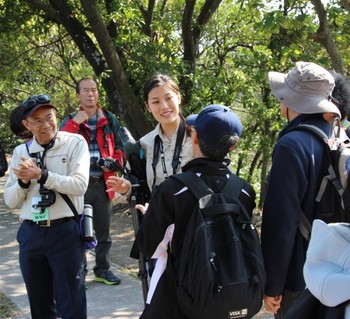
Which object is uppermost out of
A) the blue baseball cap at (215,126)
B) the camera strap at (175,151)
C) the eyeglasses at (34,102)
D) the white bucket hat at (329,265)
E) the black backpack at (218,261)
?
the eyeglasses at (34,102)

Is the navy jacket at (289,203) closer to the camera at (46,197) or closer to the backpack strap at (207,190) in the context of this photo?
the backpack strap at (207,190)

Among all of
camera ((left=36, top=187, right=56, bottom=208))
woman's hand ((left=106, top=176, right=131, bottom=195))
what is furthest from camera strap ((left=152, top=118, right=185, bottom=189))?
camera ((left=36, top=187, right=56, bottom=208))

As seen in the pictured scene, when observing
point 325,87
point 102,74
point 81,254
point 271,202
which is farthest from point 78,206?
point 102,74

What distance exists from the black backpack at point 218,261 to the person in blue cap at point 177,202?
0.05 m

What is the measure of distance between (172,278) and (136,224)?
1.05 meters

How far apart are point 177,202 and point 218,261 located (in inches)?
13.5

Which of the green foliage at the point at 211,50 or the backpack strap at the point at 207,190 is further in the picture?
the green foliage at the point at 211,50

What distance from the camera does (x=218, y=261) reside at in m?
2.42

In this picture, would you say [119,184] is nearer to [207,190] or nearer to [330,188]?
[207,190]

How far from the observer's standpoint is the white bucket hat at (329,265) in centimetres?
139

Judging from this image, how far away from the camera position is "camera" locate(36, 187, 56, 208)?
3.44 metres

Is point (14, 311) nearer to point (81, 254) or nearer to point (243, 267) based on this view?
point (81, 254)

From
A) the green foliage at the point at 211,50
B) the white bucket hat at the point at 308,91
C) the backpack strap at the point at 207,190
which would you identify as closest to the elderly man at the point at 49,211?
the backpack strap at the point at 207,190

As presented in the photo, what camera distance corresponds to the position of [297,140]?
254 cm
